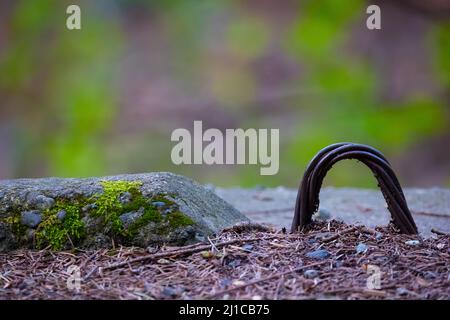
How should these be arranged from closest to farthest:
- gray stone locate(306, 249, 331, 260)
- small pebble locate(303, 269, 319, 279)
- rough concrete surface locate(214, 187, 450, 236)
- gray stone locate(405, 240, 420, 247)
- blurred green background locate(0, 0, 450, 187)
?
small pebble locate(303, 269, 319, 279) < gray stone locate(306, 249, 331, 260) < gray stone locate(405, 240, 420, 247) < rough concrete surface locate(214, 187, 450, 236) < blurred green background locate(0, 0, 450, 187)

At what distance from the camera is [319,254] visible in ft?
6.45

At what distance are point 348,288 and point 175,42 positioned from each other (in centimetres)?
787

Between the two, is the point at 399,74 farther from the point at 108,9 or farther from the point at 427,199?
the point at 427,199

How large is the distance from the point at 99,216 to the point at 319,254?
81cm

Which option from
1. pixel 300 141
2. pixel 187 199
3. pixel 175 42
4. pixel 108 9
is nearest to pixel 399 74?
pixel 300 141

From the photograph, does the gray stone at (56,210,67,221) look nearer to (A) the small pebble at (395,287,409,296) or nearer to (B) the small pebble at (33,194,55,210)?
(B) the small pebble at (33,194,55,210)

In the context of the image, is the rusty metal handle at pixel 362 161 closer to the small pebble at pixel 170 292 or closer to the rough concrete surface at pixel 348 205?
the small pebble at pixel 170 292

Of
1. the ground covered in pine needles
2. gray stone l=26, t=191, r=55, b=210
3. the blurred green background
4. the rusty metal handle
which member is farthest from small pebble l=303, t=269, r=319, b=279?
the blurred green background

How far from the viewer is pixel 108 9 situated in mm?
8961

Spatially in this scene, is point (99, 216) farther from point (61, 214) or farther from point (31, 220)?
point (31, 220)

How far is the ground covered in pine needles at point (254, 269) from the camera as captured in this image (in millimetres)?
1735

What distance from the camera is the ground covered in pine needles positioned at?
5.69 ft

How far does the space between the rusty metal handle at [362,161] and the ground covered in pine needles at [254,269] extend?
8 cm

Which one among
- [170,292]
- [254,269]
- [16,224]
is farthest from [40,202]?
[254,269]
